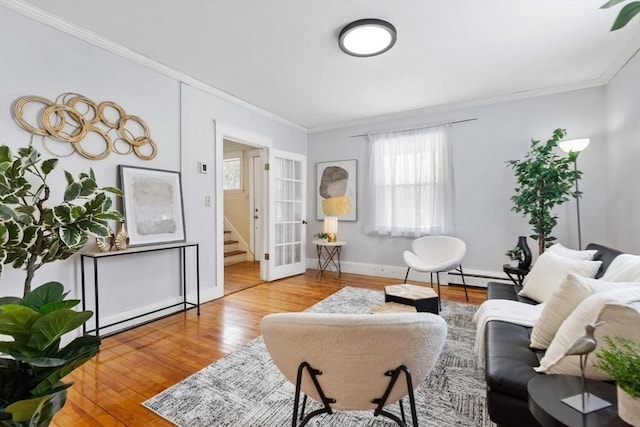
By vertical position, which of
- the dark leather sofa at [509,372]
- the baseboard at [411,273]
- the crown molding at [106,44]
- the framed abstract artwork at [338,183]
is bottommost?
the baseboard at [411,273]

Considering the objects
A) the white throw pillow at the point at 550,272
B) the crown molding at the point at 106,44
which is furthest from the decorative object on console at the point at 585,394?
the crown molding at the point at 106,44

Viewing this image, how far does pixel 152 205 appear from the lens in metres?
2.89

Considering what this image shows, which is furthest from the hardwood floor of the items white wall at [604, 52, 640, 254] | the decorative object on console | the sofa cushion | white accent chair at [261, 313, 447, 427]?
the decorative object on console

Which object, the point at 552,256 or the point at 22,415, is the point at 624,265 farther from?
the point at 22,415

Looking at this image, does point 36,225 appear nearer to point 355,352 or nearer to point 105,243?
point 105,243

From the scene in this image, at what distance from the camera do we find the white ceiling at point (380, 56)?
214 centimetres

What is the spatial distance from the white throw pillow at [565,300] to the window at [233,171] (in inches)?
234

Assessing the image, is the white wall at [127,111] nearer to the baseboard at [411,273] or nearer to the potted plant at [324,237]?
the potted plant at [324,237]

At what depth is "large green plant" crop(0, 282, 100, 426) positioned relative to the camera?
775 mm

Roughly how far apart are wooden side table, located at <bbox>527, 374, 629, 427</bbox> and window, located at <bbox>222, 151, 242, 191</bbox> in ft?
20.3

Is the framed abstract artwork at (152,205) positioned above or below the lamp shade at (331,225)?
above

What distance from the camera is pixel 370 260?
4.84 m

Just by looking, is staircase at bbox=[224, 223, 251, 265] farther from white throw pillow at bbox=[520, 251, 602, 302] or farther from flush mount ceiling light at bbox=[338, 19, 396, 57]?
white throw pillow at bbox=[520, 251, 602, 302]

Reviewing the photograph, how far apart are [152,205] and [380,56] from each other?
2.68 metres
